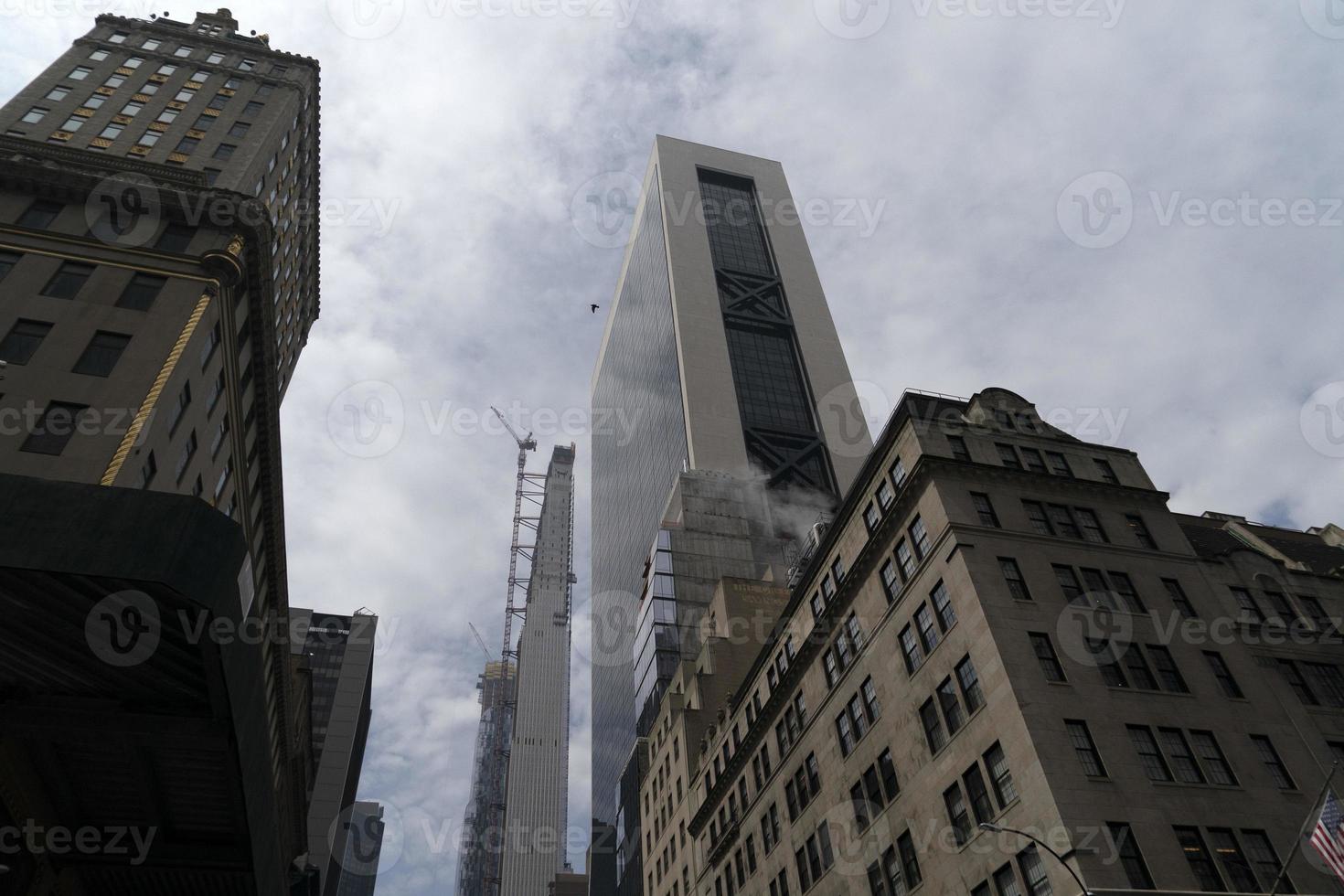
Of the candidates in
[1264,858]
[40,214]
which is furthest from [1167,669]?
[40,214]

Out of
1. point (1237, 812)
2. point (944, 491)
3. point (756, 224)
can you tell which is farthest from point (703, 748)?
point (756, 224)

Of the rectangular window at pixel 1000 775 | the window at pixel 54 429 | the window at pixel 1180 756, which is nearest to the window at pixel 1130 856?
the rectangular window at pixel 1000 775

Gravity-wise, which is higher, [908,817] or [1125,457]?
[1125,457]

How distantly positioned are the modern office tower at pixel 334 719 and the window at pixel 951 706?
117 metres

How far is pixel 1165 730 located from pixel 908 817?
9.96 m

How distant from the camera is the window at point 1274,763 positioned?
30.5m

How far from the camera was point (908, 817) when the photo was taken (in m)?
34.4

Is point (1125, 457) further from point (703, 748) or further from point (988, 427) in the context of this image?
point (703, 748)

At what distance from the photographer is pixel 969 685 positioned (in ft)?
106

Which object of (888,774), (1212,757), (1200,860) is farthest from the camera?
(888,774)

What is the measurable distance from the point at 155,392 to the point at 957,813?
37.4 metres

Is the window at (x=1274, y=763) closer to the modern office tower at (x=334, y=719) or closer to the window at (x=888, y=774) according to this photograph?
the window at (x=888, y=774)

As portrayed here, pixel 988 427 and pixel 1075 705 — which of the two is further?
pixel 988 427

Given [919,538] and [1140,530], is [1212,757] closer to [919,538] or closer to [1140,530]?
[1140,530]
